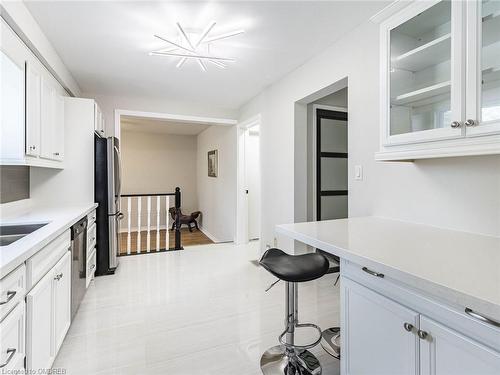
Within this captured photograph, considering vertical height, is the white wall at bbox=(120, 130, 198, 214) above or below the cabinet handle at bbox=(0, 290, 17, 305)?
above

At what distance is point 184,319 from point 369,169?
6.52 feet

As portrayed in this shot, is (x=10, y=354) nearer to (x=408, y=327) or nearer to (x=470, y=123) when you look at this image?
(x=408, y=327)

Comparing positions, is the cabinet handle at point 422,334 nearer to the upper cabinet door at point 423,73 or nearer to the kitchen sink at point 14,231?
the upper cabinet door at point 423,73

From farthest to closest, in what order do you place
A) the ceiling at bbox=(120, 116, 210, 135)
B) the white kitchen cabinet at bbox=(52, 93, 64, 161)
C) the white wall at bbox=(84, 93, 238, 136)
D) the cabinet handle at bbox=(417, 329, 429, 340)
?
the ceiling at bbox=(120, 116, 210, 135)
the white wall at bbox=(84, 93, 238, 136)
the white kitchen cabinet at bbox=(52, 93, 64, 161)
the cabinet handle at bbox=(417, 329, 429, 340)

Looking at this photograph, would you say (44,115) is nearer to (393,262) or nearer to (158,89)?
(158,89)

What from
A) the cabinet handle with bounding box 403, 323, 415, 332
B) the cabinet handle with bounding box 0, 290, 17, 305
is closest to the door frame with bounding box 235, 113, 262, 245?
the cabinet handle with bounding box 0, 290, 17, 305

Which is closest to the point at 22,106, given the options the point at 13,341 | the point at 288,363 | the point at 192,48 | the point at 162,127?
the point at 192,48

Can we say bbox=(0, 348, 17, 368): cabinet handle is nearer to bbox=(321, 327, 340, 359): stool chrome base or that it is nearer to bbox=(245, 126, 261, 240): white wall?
bbox=(321, 327, 340, 359): stool chrome base

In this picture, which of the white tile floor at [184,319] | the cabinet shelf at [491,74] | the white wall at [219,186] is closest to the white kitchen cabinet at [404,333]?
the white tile floor at [184,319]

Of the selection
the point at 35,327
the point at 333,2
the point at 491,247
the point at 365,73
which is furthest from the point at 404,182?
the point at 35,327

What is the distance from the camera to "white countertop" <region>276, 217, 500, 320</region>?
798 millimetres

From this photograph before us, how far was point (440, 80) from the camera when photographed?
4.73 ft

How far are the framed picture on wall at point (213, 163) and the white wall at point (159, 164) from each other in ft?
4.67

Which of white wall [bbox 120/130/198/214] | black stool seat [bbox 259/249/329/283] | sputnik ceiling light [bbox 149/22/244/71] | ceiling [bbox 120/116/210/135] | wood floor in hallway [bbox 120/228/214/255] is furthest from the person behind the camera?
white wall [bbox 120/130/198/214]
